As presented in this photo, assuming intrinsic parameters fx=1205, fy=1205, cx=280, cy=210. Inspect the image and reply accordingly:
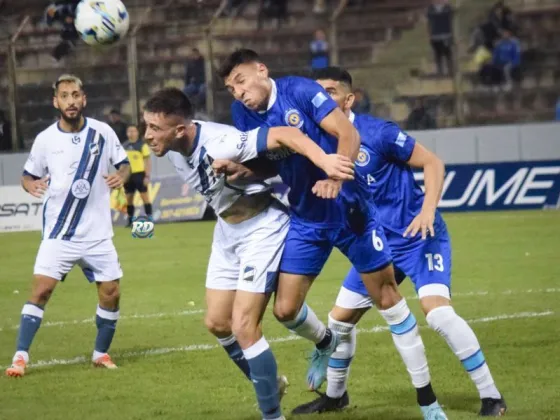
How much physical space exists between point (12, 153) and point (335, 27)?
7516mm

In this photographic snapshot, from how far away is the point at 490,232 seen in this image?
62.5 feet

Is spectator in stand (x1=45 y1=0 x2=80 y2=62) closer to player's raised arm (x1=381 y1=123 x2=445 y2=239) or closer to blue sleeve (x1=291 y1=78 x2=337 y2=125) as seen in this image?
player's raised arm (x1=381 y1=123 x2=445 y2=239)

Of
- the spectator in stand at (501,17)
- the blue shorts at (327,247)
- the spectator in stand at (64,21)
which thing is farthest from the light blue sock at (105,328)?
the spectator in stand at (64,21)

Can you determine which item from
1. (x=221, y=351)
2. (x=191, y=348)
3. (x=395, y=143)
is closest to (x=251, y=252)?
→ (x=395, y=143)

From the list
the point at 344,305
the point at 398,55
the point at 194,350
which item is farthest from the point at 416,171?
Answer: the point at 344,305

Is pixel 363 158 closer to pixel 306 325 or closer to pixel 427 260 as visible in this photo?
pixel 427 260

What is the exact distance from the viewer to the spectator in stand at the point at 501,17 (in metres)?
25.2

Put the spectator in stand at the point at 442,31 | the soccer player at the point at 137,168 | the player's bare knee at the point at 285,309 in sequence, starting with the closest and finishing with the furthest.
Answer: the player's bare knee at the point at 285,309 → the soccer player at the point at 137,168 → the spectator in stand at the point at 442,31

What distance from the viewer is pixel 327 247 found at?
22.5 feet

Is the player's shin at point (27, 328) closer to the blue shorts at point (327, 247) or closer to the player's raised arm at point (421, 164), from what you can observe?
the blue shorts at point (327, 247)

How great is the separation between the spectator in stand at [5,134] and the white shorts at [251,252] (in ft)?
62.6

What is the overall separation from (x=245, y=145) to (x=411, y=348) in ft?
4.87

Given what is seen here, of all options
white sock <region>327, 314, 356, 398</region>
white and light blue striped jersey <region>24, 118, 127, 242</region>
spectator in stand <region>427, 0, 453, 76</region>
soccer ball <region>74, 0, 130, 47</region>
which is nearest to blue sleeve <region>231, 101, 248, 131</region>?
white sock <region>327, 314, 356, 398</region>

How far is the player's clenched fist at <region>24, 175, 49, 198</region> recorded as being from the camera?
9.32 m
